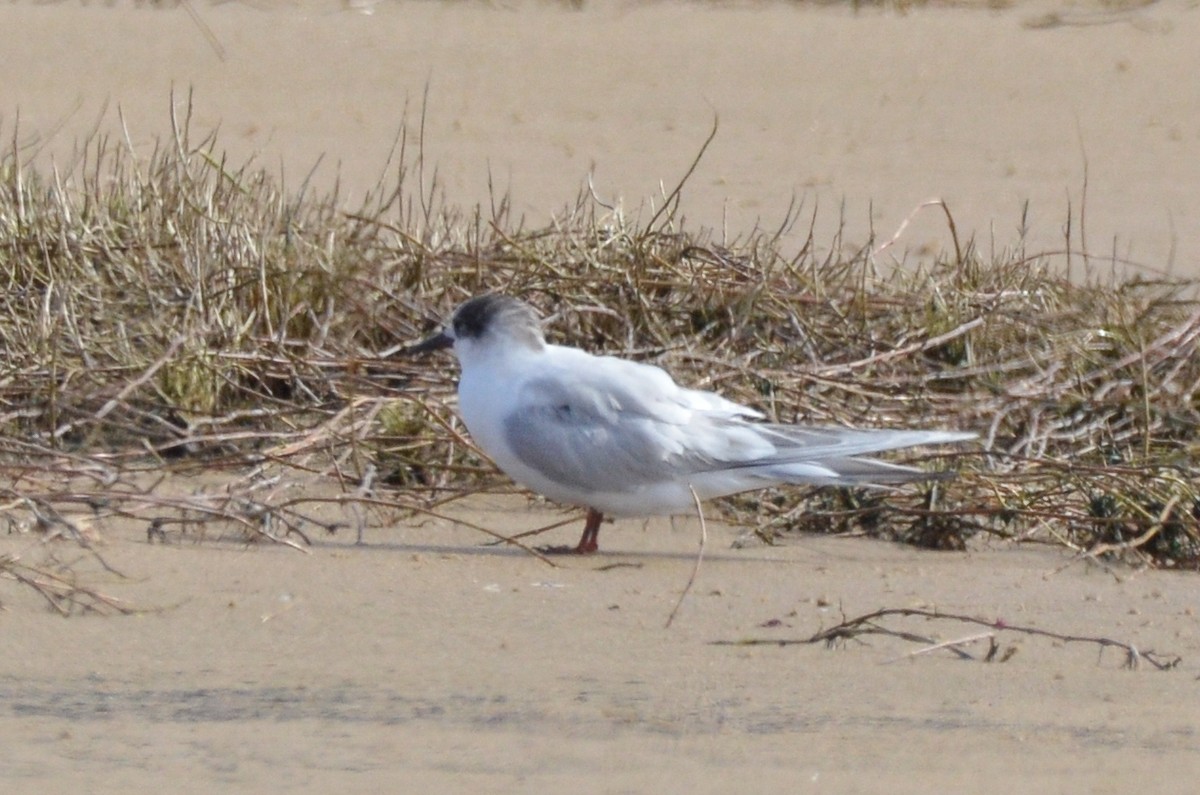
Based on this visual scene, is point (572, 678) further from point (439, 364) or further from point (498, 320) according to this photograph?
point (439, 364)

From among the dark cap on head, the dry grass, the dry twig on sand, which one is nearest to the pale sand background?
the dry twig on sand

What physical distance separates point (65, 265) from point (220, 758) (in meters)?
2.56

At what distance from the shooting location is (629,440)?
13.3ft

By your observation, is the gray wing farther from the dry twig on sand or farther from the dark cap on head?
the dry twig on sand

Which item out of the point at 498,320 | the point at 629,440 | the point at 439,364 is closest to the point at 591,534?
the point at 629,440

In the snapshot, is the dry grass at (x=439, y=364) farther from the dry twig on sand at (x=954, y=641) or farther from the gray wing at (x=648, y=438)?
the dry twig on sand at (x=954, y=641)

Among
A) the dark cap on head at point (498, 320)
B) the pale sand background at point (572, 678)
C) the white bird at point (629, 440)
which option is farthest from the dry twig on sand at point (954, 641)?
the dark cap on head at point (498, 320)

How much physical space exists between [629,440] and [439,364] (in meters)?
0.95

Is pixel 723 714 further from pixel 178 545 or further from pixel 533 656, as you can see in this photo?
pixel 178 545

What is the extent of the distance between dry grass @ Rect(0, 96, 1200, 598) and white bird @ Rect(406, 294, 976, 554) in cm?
20

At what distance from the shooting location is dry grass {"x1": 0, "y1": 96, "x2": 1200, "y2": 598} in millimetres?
4215

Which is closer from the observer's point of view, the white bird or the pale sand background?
the pale sand background

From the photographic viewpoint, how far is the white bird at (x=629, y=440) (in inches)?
159

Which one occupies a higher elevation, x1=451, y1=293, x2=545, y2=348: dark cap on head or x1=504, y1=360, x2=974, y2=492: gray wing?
x1=451, y1=293, x2=545, y2=348: dark cap on head
